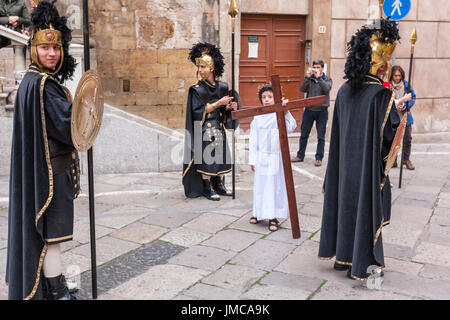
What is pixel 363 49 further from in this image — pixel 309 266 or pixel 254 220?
pixel 254 220

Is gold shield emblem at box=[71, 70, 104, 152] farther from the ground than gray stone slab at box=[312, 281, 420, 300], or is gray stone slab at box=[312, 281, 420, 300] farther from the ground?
gold shield emblem at box=[71, 70, 104, 152]

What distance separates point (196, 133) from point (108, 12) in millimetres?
3497

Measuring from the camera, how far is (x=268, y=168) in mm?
5418

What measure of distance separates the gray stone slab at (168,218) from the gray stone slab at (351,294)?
212cm

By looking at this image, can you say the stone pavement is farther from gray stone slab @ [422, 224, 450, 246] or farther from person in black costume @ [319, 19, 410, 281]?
person in black costume @ [319, 19, 410, 281]

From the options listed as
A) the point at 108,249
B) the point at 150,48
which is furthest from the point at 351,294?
the point at 150,48

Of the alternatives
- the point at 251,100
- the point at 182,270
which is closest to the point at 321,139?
the point at 251,100

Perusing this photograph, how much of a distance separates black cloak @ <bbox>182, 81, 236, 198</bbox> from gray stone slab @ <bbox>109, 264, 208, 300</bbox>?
91.9 inches

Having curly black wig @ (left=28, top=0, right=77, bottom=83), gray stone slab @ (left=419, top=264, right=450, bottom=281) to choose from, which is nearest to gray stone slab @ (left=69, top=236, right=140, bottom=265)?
curly black wig @ (left=28, top=0, right=77, bottom=83)

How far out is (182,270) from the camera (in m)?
4.42

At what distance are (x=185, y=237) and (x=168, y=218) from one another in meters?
0.70

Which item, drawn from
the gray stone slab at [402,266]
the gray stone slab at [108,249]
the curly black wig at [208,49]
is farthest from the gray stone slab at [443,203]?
the gray stone slab at [108,249]

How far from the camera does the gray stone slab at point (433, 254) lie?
15.3ft

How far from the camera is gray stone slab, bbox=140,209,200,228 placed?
5719 mm
